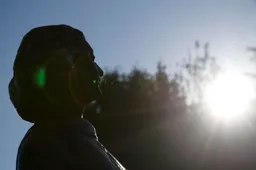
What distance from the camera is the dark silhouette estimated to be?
2207mm

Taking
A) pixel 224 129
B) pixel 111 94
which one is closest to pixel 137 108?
pixel 111 94

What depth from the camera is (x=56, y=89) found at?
230 cm

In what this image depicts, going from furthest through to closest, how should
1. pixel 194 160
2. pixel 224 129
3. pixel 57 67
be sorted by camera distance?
pixel 224 129, pixel 194 160, pixel 57 67

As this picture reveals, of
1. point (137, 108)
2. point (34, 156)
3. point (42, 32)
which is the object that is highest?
point (42, 32)

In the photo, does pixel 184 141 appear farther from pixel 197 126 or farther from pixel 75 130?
pixel 75 130

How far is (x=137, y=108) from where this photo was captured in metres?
18.4

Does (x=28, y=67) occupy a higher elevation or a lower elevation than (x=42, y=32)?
lower

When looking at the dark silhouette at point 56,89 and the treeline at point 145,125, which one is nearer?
the dark silhouette at point 56,89

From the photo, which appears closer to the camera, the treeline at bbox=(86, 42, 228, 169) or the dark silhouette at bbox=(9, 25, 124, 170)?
the dark silhouette at bbox=(9, 25, 124, 170)

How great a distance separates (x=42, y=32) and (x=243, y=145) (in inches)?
581

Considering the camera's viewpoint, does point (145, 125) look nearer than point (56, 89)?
No

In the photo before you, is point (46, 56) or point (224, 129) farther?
point (224, 129)

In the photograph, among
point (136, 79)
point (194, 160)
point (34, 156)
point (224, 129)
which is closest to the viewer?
point (34, 156)

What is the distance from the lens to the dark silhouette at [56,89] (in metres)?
2.21
